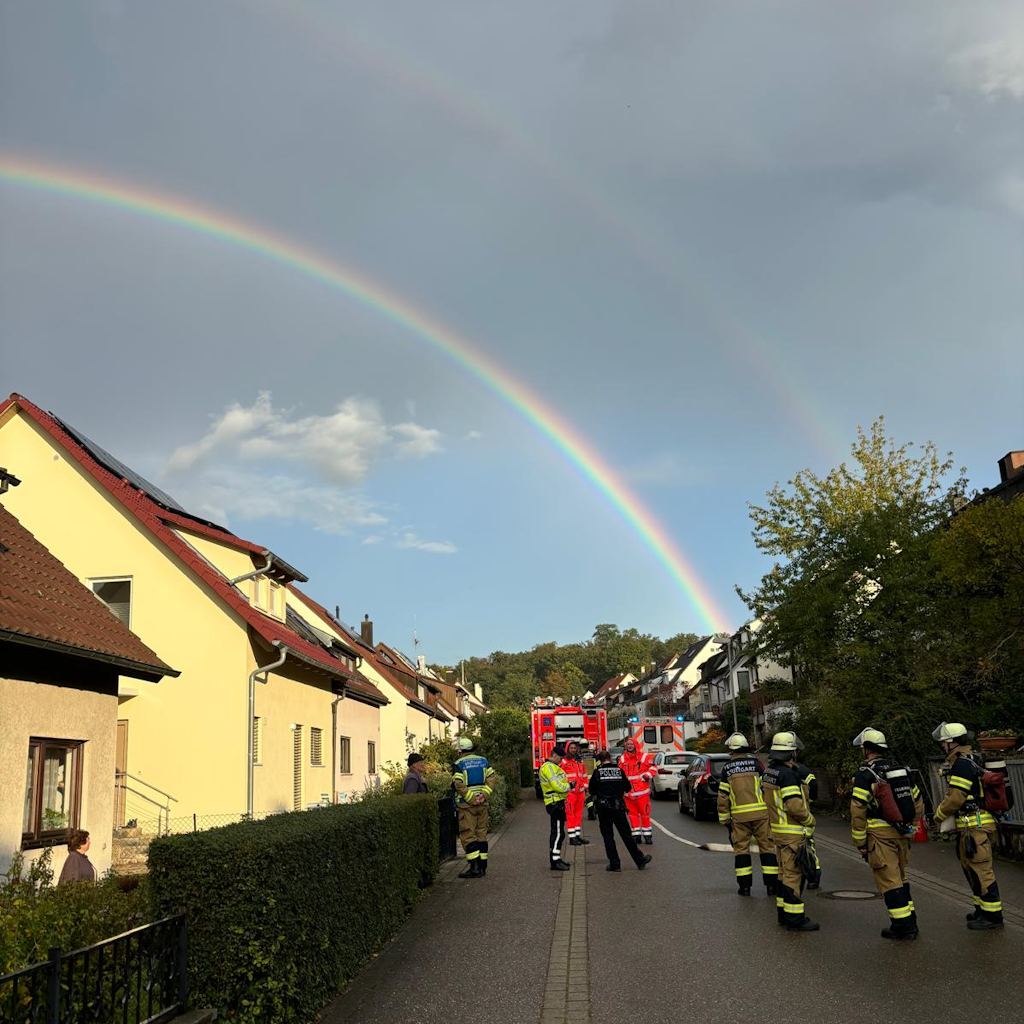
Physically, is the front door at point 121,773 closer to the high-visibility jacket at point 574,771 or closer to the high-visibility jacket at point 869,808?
the high-visibility jacket at point 574,771

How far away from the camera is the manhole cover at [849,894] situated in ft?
34.7

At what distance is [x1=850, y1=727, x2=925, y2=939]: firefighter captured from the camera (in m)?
8.15

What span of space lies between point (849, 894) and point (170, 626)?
40.8 feet

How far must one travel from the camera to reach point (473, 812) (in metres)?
13.2

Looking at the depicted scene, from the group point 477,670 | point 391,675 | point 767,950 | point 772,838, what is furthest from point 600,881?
point 477,670

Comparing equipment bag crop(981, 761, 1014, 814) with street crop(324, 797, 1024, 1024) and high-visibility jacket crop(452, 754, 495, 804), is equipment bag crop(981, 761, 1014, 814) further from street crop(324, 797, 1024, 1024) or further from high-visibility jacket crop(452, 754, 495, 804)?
high-visibility jacket crop(452, 754, 495, 804)

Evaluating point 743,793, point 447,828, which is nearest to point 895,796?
point 743,793

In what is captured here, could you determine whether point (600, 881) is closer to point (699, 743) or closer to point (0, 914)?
point (0, 914)

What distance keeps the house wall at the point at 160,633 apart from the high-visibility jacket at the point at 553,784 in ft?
20.3

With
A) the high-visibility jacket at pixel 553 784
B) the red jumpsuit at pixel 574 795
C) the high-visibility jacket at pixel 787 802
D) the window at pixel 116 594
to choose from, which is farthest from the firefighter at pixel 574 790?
the window at pixel 116 594

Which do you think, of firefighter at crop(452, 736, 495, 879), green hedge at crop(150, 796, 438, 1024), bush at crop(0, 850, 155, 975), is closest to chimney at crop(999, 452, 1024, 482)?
firefighter at crop(452, 736, 495, 879)

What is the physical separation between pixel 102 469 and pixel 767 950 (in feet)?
48.0

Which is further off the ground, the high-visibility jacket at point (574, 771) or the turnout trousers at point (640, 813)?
the high-visibility jacket at point (574, 771)

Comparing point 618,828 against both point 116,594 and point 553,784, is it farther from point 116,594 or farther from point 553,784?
point 116,594
